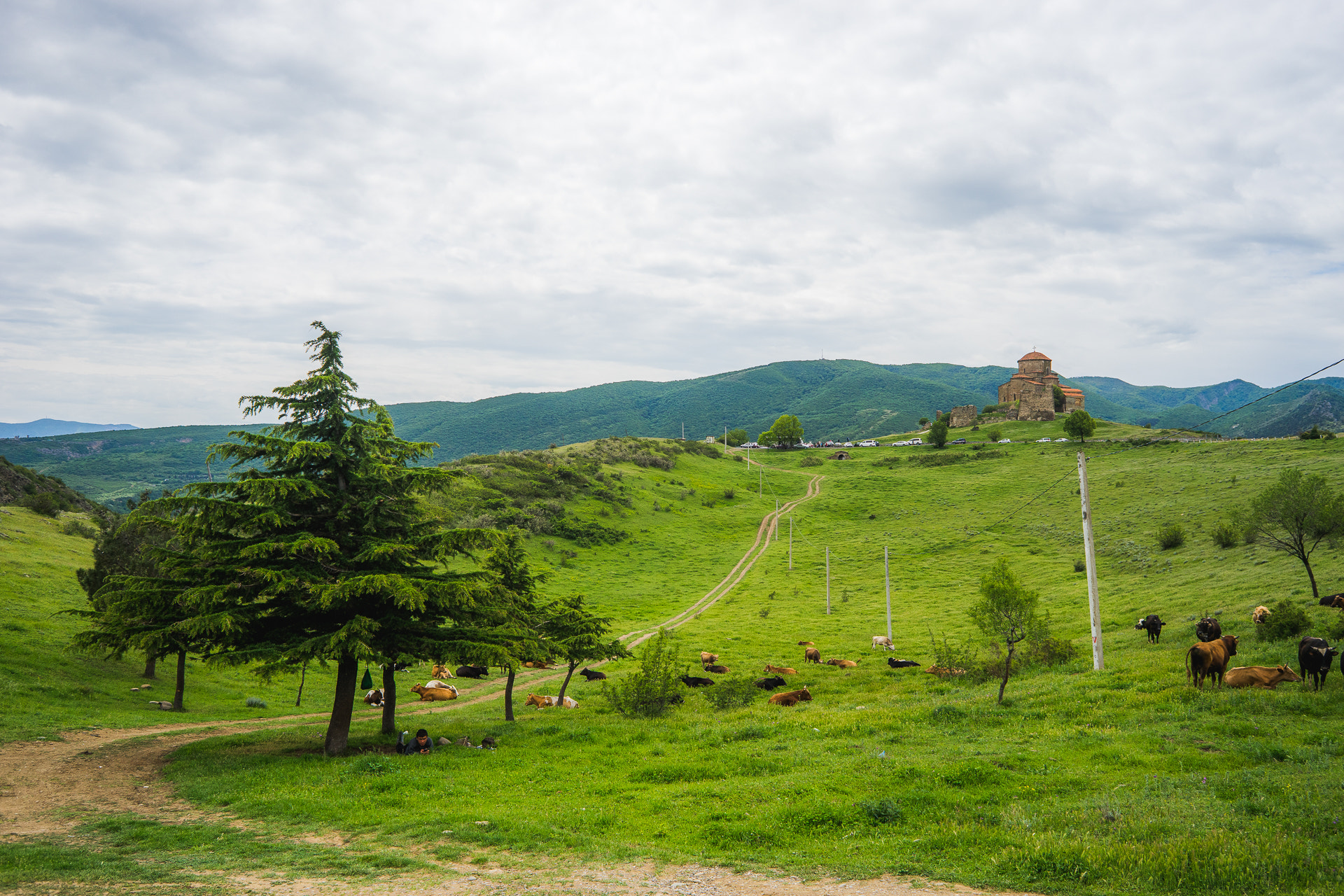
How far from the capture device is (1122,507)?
62.5 metres

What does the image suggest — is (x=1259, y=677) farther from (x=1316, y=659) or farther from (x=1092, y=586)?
(x=1092, y=586)

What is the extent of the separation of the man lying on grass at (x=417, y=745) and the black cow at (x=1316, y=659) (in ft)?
71.4

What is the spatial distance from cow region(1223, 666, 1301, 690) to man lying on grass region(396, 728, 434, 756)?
20558 millimetres

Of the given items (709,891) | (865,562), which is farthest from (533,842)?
(865,562)

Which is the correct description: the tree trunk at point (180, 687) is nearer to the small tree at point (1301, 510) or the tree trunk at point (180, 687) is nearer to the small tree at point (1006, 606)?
the small tree at point (1006, 606)

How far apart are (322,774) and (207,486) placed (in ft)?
25.3

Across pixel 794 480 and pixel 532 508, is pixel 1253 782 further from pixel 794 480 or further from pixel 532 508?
pixel 794 480

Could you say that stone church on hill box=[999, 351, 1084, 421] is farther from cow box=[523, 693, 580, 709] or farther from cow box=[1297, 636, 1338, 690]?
cow box=[523, 693, 580, 709]

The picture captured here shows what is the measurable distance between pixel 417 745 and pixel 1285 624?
1018 inches

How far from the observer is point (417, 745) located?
1714cm

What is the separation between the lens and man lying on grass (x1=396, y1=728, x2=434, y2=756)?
55.5 ft

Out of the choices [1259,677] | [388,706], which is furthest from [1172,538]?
[388,706]

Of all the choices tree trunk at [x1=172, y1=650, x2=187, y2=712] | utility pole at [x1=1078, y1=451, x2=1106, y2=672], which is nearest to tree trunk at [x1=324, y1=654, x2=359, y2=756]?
tree trunk at [x1=172, y1=650, x2=187, y2=712]

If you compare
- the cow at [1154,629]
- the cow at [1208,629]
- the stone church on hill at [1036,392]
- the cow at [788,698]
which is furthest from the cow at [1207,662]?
the stone church on hill at [1036,392]
